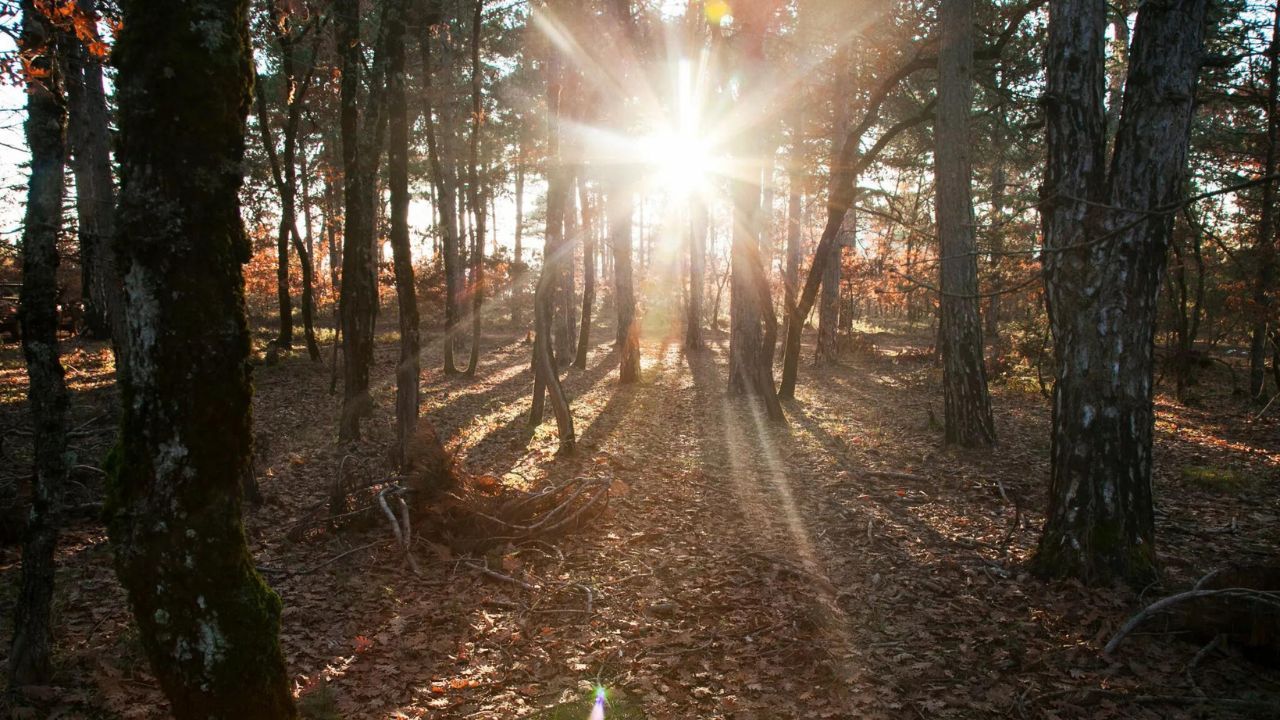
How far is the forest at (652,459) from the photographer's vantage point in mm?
2574

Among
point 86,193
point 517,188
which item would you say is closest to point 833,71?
point 86,193

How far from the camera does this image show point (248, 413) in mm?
2766

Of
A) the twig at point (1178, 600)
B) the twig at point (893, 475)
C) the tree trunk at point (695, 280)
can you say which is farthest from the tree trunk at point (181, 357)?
the tree trunk at point (695, 280)

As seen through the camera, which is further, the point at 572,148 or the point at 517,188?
the point at 517,188

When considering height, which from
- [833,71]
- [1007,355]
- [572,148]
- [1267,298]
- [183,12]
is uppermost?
[833,71]

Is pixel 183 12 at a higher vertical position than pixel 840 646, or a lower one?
higher

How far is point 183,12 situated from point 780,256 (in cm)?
3577

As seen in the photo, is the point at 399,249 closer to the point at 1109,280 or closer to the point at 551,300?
the point at 551,300

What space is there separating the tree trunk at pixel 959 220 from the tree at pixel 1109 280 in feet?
14.0

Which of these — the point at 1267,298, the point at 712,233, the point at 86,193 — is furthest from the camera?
the point at 712,233

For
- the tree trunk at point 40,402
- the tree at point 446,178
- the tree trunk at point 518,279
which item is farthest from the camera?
the tree trunk at point 518,279

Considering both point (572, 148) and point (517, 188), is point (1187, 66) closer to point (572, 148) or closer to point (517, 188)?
point (572, 148)

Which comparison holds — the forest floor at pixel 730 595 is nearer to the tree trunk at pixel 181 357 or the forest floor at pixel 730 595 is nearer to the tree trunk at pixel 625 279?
the tree trunk at pixel 181 357

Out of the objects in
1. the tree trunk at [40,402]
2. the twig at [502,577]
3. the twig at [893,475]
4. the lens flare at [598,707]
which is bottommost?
the lens flare at [598,707]
